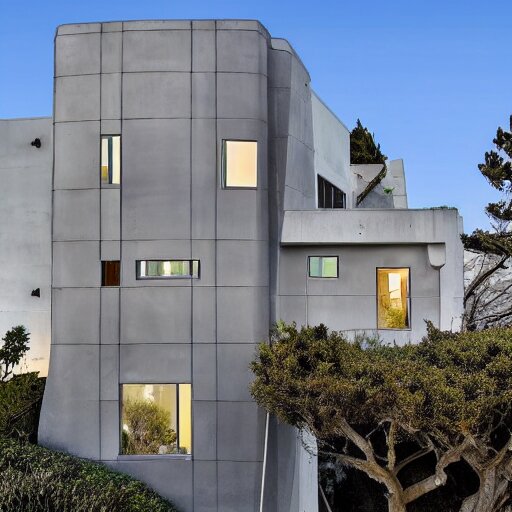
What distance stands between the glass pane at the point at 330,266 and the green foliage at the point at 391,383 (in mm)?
2650

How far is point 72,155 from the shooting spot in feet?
55.9

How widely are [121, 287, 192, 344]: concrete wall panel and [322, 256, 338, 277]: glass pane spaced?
11.9 ft

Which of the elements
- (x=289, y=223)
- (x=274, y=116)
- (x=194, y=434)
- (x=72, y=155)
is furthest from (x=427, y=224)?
(x=72, y=155)

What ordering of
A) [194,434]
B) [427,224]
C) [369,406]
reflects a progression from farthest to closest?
[427,224] < [194,434] < [369,406]

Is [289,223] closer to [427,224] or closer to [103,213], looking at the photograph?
[427,224]

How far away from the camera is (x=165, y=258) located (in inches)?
658

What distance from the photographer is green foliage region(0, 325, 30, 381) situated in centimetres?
1862

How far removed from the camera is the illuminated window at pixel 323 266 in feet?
59.5

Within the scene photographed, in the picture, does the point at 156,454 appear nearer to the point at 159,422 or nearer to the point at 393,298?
the point at 159,422

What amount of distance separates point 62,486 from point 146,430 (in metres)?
2.85

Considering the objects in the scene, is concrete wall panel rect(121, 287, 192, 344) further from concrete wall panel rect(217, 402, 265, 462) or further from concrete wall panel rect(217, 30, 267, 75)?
concrete wall panel rect(217, 30, 267, 75)

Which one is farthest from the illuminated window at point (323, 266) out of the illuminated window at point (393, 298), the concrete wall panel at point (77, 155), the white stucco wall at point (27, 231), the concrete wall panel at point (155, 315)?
the white stucco wall at point (27, 231)

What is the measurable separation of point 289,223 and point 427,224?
3.37 meters

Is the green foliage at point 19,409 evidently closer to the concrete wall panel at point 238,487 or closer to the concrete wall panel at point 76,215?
the concrete wall panel at point 76,215
